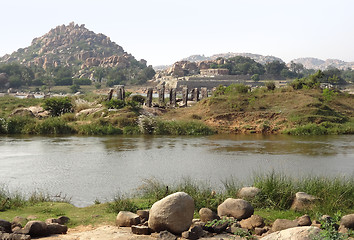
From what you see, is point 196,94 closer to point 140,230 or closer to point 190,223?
point 190,223

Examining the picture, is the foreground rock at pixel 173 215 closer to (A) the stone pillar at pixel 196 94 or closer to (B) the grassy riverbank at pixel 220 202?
(B) the grassy riverbank at pixel 220 202

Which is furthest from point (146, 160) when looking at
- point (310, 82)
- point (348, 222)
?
point (310, 82)

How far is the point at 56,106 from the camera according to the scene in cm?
2703

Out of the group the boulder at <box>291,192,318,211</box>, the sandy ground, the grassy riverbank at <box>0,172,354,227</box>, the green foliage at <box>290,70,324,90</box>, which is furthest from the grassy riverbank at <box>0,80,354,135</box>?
the sandy ground

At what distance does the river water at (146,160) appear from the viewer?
10.8 meters

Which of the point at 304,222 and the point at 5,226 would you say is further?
the point at 304,222

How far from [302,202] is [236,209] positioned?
53.5 inches

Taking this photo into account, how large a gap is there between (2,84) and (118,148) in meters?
97.7

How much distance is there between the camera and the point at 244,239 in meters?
5.86

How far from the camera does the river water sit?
10.8 meters

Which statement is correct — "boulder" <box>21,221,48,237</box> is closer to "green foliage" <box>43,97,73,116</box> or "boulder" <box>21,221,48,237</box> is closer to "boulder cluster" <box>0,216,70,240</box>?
"boulder cluster" <box>0,216,70,240</box>

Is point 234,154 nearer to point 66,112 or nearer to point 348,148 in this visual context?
point 348,148

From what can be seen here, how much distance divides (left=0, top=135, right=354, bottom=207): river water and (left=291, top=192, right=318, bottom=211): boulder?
270 centimetres

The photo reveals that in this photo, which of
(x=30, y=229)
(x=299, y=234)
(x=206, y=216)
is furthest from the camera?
(x=206, y=216)
